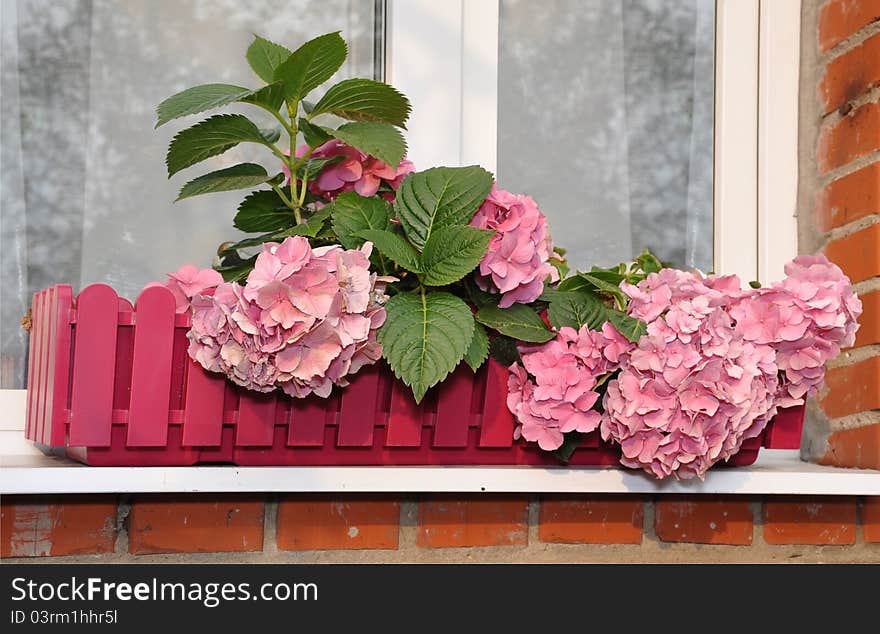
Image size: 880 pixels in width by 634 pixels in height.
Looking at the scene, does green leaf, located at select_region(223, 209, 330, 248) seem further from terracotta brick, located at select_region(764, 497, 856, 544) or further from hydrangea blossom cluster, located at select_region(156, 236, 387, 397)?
terracotta brick, located at select_region(764, 497, 856, 544)

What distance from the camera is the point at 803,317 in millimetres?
1003

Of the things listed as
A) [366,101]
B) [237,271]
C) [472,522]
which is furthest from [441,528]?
[366,101]

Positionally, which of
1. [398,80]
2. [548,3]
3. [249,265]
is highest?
[548,3]

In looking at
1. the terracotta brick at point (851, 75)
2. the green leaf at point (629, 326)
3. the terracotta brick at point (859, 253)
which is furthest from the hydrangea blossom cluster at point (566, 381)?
the terracotta brick at point (851, 75)

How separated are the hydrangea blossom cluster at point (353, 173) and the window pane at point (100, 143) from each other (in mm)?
282

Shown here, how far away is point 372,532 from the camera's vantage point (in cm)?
114

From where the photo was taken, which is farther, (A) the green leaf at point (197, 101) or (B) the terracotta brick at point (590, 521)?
(B) the terracotta brick at point (590, 521)

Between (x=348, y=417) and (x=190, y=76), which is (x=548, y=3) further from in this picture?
(x=348, y=417)

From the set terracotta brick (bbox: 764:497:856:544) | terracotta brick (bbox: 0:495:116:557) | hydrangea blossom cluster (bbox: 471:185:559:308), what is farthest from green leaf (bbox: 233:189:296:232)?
terracotta brick (bbox: 764:497:856:544)

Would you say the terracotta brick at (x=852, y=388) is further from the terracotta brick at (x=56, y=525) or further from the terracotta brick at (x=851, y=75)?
the terracotta brick at (x=56, y=525)

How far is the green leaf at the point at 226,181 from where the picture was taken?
1.03 meters

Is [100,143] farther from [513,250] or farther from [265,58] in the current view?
[513,250]
